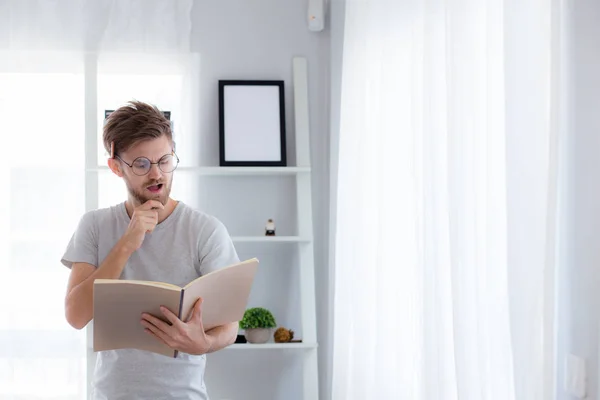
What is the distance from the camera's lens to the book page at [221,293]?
169 cm

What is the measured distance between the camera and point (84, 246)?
6.50 feet

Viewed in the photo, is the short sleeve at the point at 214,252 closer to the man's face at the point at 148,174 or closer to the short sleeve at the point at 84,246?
the man's face at the point at 148,174

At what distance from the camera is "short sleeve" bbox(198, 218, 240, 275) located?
192 centimetres

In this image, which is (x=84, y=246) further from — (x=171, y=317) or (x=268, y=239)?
(x=268, y=239)

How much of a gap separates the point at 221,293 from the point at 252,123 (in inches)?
59.4

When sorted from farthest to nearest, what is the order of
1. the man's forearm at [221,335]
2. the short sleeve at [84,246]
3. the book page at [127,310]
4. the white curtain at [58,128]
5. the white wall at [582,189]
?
the white curtain at [58,128], the short sleeve at [84,246], the man's forearm at [221,335], the book page at [127,310], the white wall at [582,189]

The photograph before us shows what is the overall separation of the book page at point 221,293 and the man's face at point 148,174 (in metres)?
0.35

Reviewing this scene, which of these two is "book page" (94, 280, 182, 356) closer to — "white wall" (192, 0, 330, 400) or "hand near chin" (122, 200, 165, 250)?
"hand near chin" (122, 200, 165, 250)

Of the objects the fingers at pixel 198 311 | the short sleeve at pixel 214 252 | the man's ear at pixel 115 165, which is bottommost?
the fingers at pixel 198 311

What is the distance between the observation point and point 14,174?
3.12 meters

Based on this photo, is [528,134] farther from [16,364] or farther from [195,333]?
[16,364]

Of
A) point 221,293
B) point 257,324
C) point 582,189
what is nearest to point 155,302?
point 221,293

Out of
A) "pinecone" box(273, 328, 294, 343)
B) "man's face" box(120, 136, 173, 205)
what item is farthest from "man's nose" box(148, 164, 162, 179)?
"pinecone" box(273, 328, 294, 343)

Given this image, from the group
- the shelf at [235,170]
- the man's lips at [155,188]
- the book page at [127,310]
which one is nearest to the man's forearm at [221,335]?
the book page at [127,310]
